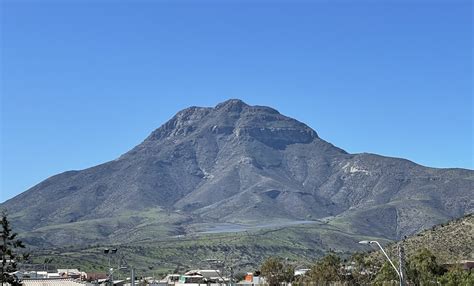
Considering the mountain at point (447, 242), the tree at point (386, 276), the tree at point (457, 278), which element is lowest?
the tree at point (457, 278)

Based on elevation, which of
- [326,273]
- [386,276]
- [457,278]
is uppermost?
[326,273]

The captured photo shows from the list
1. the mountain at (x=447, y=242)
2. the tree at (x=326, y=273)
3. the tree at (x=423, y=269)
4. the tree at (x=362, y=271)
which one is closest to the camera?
the tree at (x=423, y=269)

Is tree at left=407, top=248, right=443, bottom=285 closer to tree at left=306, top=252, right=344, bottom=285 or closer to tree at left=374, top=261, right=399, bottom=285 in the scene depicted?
tree at left=374, top=261, right=399, bottom=285

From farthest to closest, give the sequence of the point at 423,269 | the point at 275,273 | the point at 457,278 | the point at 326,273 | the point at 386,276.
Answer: the point at 275,273 < the point at 326,273 < the point at 386,276 < the point at 423,269 < the point at 457,278

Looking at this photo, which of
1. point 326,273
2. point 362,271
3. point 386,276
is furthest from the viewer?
point 362,271

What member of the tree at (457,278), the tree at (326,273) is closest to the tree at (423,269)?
the tree at (457,278)

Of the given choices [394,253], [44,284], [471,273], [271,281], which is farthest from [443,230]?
[44,284]

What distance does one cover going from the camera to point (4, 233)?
3140 inches

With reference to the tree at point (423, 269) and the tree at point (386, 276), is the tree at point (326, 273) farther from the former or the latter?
the tree at point (423, 269)

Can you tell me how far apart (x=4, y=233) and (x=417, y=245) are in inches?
2777

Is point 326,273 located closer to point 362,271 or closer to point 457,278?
point 362,271

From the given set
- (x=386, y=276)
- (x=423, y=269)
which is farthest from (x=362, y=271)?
(x=423, y=269)

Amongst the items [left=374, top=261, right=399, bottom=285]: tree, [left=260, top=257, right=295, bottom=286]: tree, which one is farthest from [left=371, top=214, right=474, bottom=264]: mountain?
[left=374, top=261, right=399, bottom=285]: tree

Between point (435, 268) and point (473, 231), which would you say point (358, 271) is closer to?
point (435, 268)
